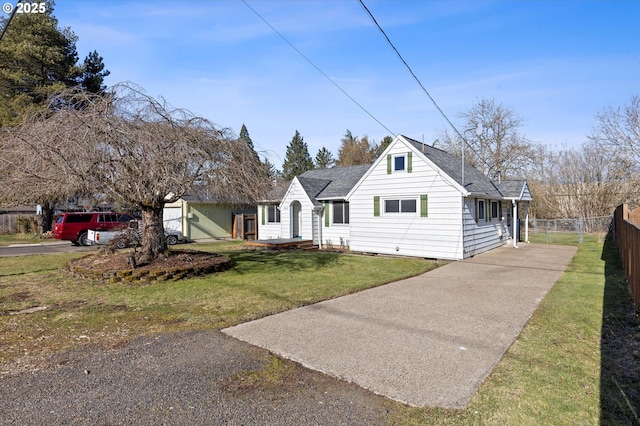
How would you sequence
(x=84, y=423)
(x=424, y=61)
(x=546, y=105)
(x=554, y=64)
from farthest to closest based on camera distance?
(x=546, y=105) < (x=554, y=64) < (x=424, y=61) < (x=84, y=423)

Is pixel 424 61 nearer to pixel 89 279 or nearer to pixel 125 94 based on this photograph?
pixel 125 94

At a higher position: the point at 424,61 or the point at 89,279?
the point at 424,61

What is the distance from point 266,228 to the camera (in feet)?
69.2

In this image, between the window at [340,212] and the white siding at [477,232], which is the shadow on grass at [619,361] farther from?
the window at [340,212]

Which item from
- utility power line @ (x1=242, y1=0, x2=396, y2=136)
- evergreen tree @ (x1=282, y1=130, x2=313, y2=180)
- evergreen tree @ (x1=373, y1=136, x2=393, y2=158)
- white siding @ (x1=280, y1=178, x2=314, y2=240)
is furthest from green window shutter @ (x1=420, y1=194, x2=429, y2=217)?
evergreen tree @ (x1=282, y1=130, x2=313, y2=180)

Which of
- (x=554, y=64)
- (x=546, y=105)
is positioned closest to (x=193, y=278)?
(x=554, y=64)

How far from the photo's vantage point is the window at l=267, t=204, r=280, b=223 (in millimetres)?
20672

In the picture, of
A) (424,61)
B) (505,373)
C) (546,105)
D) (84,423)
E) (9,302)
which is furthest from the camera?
(546,105)

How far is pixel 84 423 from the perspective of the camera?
2.99 m

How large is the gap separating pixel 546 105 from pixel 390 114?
9.74m

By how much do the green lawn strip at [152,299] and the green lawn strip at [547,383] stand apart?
3.68 m

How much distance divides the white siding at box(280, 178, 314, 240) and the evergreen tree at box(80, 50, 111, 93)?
52.5 feet

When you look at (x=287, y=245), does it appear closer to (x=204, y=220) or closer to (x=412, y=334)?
(x=204, y=220)

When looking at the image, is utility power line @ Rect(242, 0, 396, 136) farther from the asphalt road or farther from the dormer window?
the asphalt road
